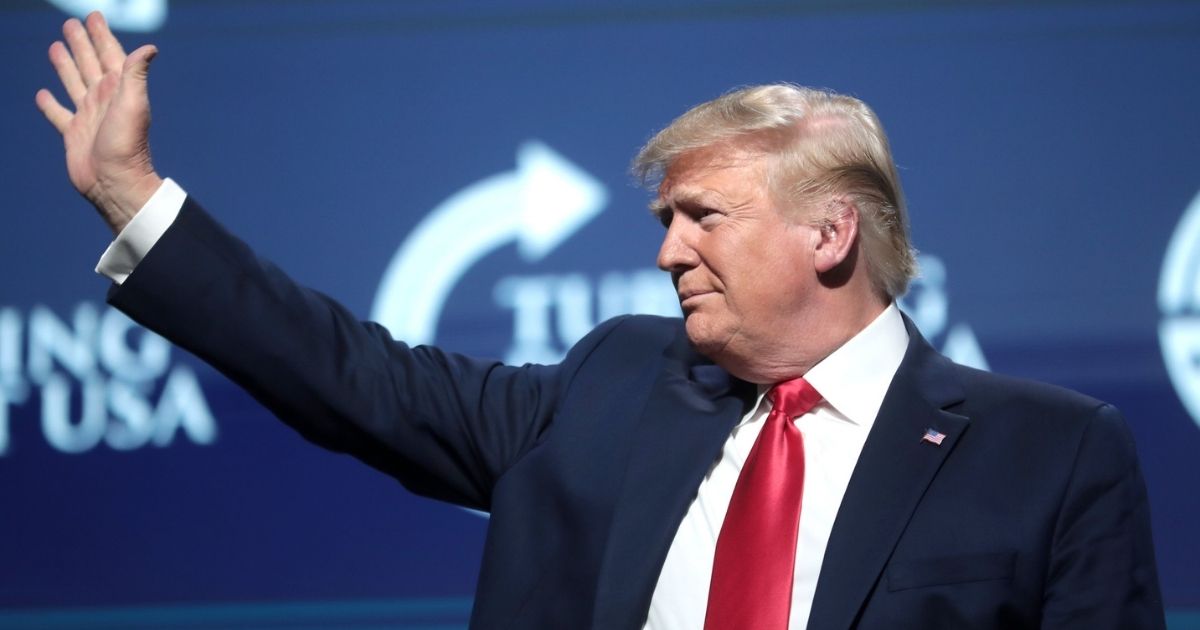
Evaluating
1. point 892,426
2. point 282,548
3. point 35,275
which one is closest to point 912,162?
point 892,426

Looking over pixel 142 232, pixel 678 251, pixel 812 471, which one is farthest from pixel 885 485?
pixel 142 232

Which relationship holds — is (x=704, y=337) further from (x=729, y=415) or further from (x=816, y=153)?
(x=816, y=153)

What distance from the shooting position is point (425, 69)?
2424 millimetres

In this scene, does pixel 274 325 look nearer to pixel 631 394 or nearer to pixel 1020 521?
pixel 631 394

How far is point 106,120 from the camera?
125 centimetres

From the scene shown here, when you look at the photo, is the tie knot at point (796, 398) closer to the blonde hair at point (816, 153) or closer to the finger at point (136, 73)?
the blonde hair at point (816, 153)

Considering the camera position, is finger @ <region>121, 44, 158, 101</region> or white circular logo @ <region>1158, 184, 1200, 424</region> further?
white circular logo @ <region>1158, 184, 1200, 424</region>

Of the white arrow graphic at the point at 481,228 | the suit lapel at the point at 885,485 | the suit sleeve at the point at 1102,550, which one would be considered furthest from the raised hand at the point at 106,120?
the white arrow graphic at the point at 481,228

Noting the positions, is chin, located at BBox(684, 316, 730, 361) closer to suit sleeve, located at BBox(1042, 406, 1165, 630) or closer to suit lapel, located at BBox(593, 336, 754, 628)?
suit lapel, located at BBox(593, 336, 754, 628)

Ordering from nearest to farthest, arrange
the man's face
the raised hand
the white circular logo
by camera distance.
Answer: the raised hand → the man's face → the white circular logo

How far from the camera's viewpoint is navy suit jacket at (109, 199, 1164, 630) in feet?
4.30

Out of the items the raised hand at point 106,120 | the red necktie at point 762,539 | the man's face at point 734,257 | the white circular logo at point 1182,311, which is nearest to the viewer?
the raised hand at point 106,120

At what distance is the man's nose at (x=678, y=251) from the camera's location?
1.46m

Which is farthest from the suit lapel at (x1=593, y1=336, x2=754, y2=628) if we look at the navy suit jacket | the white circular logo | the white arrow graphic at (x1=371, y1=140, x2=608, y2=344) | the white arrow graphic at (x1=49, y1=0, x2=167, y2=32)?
the white arrow graphic at (x1=49, y1=0, x2=167, y2=32)
